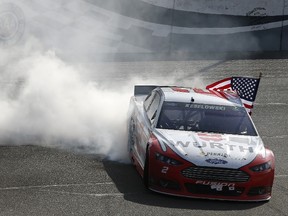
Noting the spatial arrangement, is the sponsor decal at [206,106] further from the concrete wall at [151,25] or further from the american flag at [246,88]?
the concrete wall at [151,25]

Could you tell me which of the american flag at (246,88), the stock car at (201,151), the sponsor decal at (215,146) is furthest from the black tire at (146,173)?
the american flag at (246,88)

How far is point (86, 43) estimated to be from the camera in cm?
2167

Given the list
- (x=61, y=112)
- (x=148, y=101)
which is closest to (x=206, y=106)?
(x=148, y=101)

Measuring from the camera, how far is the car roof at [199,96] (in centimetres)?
1127

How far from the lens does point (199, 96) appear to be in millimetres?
11516

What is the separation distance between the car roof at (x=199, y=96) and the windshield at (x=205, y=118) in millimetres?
137

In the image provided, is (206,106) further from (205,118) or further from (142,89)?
(142,89)

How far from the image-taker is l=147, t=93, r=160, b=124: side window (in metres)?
11.0

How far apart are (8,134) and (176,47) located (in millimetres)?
10844

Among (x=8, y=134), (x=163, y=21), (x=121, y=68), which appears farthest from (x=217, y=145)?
(x=163, y=21)

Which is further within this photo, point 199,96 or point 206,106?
point 199,96

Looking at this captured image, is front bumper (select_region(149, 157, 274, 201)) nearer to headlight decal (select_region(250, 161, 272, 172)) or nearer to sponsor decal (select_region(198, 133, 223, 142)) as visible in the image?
headlight decal (select_region(250, 161, 272, 172))

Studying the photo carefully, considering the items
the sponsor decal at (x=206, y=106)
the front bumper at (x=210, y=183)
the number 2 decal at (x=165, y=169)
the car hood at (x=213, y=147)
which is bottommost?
the front bumper at (x=210, y=183)

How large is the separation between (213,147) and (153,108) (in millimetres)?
1809
